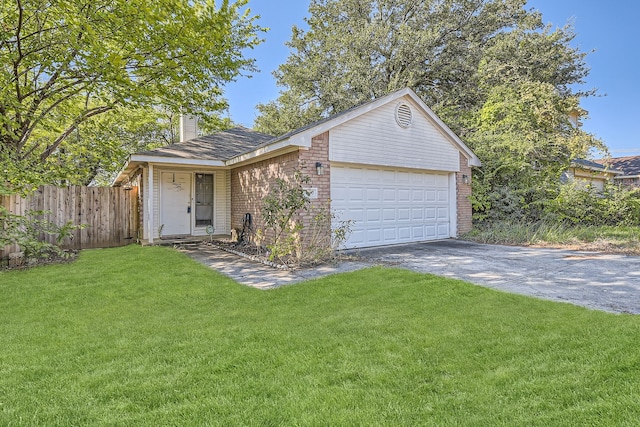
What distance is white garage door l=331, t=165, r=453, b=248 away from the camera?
29.3 feet

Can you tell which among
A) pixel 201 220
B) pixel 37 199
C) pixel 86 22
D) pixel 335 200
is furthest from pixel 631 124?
pixel 37 199

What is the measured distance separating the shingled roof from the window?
915 millimetres

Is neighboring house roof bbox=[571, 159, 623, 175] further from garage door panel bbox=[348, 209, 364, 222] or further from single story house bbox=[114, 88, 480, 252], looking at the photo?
garage door panel bbox=[348, 209, 364, 222]

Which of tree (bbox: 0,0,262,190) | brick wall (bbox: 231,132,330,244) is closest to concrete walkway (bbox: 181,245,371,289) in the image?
brick wall (bbox: 231,132,330,244)

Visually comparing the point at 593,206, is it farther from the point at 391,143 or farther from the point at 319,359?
the point at 319,359

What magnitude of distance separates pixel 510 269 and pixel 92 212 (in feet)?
38.1

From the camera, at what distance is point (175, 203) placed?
11.3m

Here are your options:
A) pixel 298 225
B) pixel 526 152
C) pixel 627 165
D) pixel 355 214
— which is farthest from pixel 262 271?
pixel 627 165

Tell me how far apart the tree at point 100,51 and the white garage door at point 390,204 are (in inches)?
175

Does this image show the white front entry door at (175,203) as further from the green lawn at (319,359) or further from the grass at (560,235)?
the grass at (560,235)

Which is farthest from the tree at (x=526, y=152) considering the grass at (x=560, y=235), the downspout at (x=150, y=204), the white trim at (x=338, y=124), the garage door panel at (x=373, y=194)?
the downspout at (x=150, y=204)

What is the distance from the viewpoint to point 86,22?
6.48 m

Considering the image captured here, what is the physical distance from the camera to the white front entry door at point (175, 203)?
436 inches

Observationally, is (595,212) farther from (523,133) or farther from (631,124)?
(631,124)
